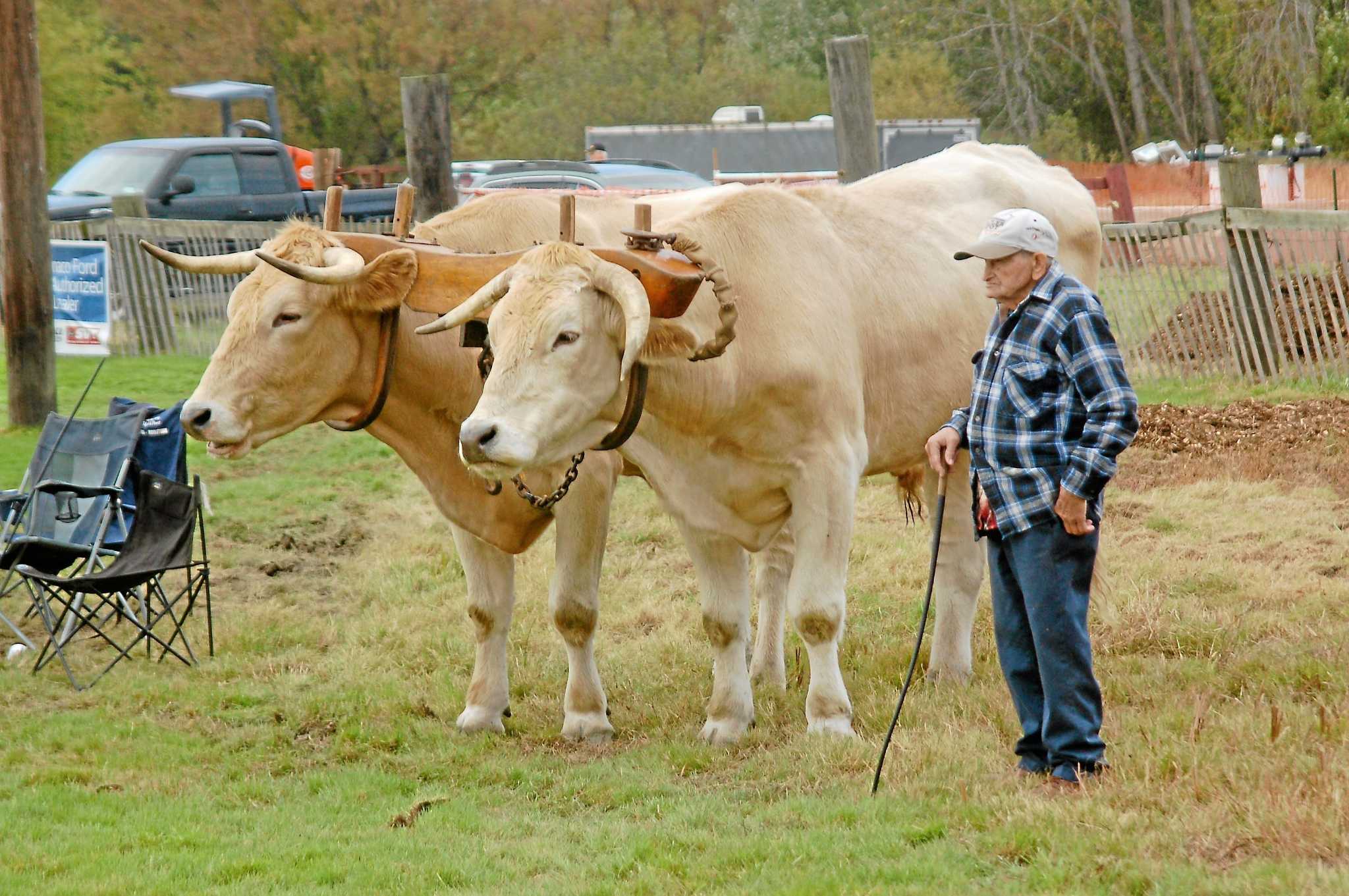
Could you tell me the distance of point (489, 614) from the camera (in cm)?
682

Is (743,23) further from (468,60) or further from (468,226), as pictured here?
(468,226)

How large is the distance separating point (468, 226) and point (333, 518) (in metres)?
4.63

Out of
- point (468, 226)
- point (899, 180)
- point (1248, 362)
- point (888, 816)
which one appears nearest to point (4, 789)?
point (468, 226)

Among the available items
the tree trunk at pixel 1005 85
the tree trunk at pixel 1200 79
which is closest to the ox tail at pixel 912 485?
the tree trunk at pixel 1200 79

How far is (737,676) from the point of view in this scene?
6.39 m

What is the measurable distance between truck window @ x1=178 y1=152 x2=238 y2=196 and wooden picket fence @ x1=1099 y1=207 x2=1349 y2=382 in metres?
11.6

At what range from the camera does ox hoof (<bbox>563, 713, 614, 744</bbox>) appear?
6.46m

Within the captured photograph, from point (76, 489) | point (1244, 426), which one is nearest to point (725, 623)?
point (76, 489)

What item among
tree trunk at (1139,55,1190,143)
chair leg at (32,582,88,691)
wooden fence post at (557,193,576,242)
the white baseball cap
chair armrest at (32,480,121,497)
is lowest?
chair leg at (32,582,88,691)

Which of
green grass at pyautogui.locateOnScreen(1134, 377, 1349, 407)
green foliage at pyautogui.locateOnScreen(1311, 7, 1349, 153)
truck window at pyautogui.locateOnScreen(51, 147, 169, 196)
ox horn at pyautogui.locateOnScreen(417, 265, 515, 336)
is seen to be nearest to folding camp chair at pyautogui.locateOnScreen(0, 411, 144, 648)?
ox horn at pyautogui.locateOnScreen(417, 265, 515, 336)

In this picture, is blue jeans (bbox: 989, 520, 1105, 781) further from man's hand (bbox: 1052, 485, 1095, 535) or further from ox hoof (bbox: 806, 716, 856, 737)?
ox hoof (bbox: 806, 716, 856, 737)

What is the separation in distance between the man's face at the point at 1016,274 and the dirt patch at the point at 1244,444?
17.6 feet

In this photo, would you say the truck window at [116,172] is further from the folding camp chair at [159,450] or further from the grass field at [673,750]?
the folding camp chair at [159,450]

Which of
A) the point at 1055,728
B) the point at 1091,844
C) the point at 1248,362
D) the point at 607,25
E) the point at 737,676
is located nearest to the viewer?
the point at 1091,844
